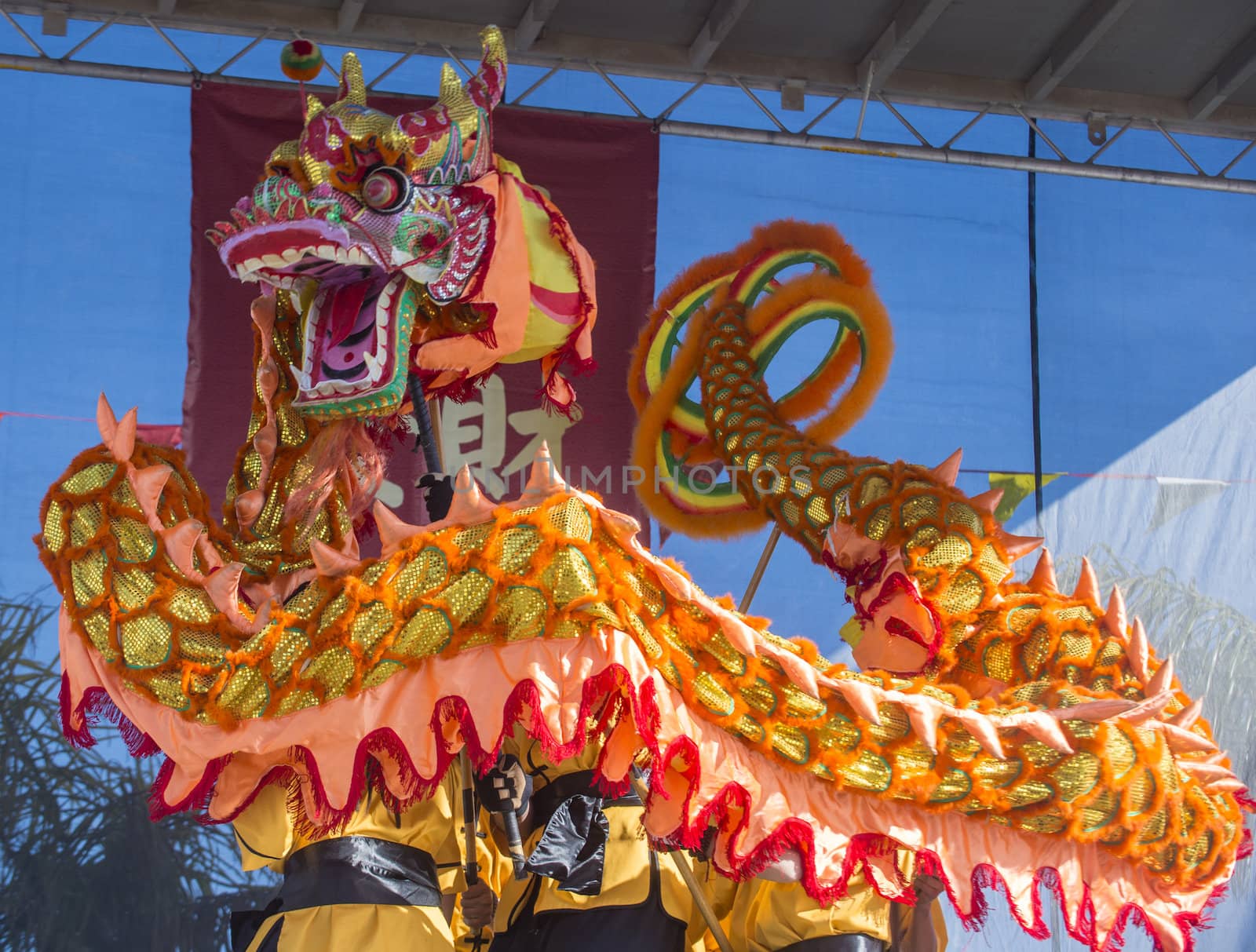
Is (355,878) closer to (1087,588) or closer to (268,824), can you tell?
(268,824)

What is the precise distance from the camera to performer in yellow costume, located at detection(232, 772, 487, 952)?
172 centimetres

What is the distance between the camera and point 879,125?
3.20m

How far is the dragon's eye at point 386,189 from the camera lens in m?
1.72

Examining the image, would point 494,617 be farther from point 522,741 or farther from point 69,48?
point 69,48

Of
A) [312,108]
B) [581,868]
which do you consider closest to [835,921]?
[581,868]

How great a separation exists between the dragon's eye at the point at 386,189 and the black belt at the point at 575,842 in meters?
0.74

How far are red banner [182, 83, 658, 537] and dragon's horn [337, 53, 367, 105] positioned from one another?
1.07m

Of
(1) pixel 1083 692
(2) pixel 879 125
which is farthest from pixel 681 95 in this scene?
(1) pixel 1083 692

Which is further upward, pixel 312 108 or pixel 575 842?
pixel 312 108

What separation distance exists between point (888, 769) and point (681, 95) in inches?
72.0

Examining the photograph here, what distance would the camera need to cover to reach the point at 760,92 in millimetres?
3156

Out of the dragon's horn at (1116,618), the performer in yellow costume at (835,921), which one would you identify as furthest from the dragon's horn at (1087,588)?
the performer in yellow costume at (835,921)

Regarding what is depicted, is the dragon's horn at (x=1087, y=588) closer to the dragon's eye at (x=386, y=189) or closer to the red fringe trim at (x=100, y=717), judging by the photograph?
the dragon's eye at (x=386, y=189)

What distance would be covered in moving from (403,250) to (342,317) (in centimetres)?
12
